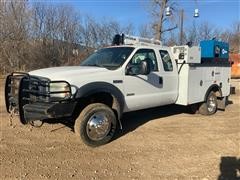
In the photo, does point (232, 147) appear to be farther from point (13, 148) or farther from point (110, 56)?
point (13, 148)

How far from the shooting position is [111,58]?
8297 millimetres

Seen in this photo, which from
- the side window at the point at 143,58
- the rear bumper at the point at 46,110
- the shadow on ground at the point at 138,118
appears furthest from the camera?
the shadow on ground at the point at 138,118

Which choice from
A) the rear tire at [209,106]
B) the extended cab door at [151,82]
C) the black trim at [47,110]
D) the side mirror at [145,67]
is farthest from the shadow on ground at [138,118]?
the side mirror at [145,67]

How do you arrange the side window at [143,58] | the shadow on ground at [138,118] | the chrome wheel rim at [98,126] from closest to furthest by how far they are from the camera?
the chrome wheel rim at [98,126], the side window at [143,58], the shadow on ground at [138,118]

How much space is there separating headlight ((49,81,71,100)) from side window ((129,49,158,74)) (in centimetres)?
174

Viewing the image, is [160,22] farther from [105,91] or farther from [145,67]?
[105,91]

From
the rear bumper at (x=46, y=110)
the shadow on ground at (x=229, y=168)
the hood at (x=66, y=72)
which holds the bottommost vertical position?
the shadow on ground at (x=229, y=168)

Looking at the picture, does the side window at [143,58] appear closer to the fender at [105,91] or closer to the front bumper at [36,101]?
the fender at [105,91]

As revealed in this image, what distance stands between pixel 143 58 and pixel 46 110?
9.24 feet

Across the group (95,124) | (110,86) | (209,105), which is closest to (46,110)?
(95,124)

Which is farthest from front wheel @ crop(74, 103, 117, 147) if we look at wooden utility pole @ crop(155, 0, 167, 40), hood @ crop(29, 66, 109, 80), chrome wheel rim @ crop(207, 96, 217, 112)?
wooden utility pole @ crop(155, 0, 167, 40)

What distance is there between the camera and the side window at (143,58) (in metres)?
8.14

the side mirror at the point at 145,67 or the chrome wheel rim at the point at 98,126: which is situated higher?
the side mirror at the point at 145,67

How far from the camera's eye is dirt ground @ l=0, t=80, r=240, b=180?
5770 mm
